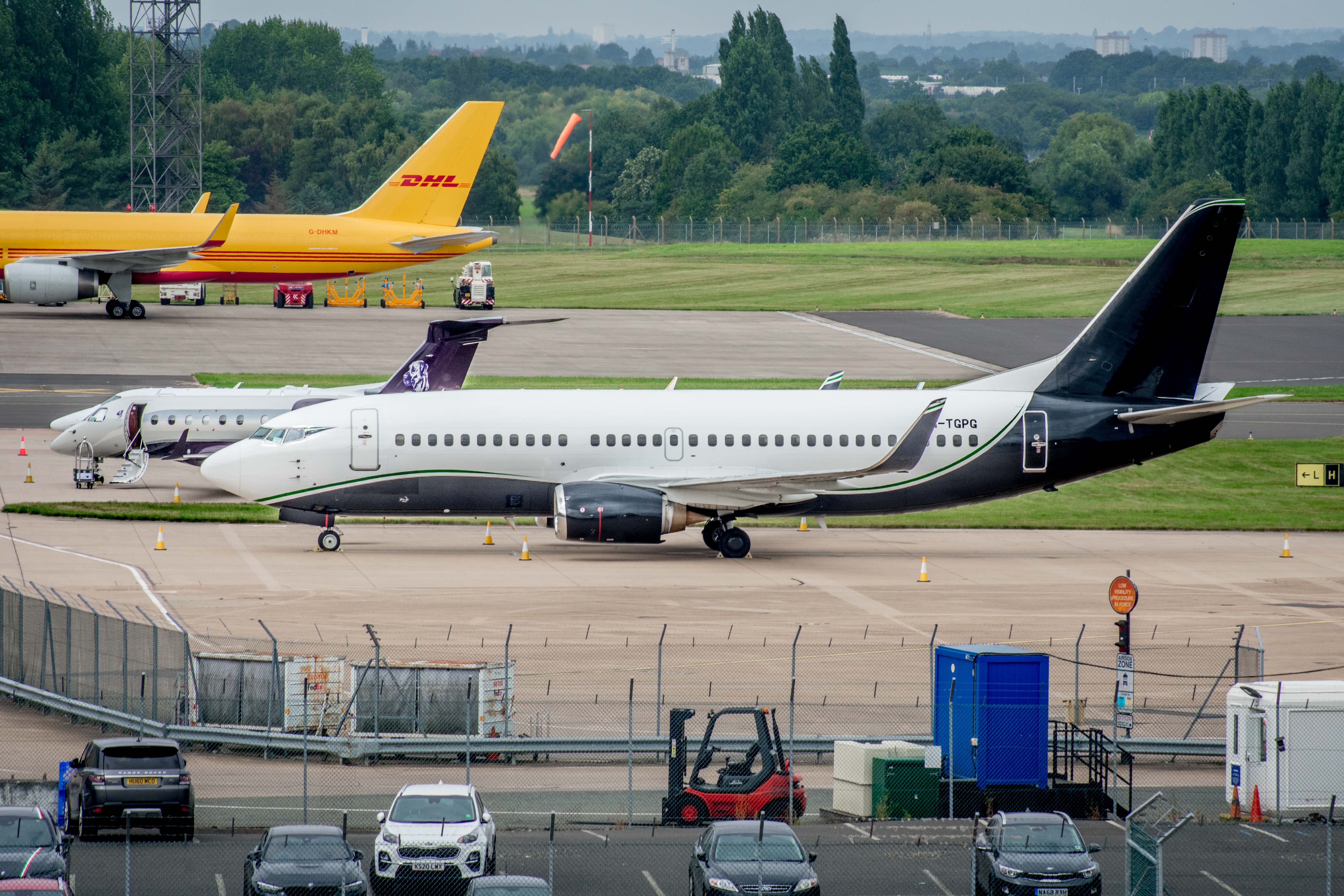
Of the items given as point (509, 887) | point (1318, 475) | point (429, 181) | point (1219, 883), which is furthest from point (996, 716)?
point (429, 181)

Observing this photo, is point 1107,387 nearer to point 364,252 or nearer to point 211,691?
point 211,691

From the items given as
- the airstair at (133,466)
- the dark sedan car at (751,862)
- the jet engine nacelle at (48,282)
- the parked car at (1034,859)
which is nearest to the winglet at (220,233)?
the jet engine nacelle at (48,282)

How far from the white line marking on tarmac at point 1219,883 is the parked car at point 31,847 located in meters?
13.0

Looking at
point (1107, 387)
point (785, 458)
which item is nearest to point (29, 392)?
point (785, 458)

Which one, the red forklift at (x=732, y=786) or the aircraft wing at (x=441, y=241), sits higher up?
the aircraft wing at (x=441, y=241)

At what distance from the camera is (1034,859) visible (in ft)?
58.3

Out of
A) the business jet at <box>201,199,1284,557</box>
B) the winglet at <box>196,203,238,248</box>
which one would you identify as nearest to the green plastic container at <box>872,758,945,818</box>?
the business jet at <box>201,199,1284,557</box>

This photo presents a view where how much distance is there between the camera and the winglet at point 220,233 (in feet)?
272

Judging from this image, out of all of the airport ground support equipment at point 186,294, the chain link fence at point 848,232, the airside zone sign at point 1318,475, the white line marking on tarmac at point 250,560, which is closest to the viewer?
the white line marking on tarmac at point 250,560

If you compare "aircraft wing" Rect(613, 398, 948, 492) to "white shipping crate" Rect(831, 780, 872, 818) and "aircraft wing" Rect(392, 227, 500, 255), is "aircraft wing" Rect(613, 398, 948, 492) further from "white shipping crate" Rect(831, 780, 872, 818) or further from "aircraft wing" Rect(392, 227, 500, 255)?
"aircraft wing" Rect(392, 227, 500, 255)

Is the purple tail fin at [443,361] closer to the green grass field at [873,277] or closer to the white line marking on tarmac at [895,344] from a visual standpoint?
the white line marking on tarmac at [895,344]

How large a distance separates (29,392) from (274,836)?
177 ft

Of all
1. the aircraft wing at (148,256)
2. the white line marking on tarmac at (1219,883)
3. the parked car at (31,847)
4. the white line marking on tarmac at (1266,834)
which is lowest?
the white line marking on tarmac at (1266,834)

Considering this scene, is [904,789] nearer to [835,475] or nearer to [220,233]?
[835,475]
